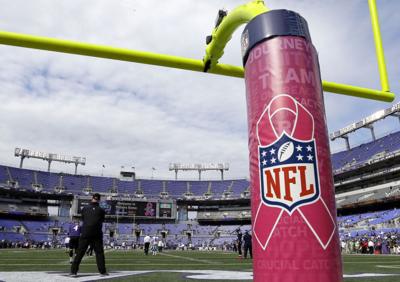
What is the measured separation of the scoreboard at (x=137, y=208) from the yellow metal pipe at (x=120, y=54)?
160ft

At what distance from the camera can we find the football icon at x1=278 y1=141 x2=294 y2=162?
1.94 m

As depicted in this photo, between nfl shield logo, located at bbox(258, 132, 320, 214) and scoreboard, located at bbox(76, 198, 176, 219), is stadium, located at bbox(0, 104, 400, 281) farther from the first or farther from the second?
nfl shield logo, located at bbox(258, 132, 320, 214)

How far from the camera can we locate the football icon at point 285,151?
194cm

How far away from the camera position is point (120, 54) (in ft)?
12.1

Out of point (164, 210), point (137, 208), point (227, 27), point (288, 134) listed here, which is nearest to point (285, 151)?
point (288, 134)

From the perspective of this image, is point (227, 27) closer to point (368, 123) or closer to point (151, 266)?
point (151, 266)

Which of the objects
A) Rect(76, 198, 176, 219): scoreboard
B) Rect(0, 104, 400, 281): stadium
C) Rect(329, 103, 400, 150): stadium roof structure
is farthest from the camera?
Rect(76, 198, 176, 219): scoreboard

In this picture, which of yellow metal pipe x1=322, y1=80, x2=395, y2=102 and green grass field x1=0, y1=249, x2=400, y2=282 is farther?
green grass field x1=0, y1=249, x2=400, y2=282

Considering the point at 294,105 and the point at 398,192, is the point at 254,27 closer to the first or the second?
the point at 294,105

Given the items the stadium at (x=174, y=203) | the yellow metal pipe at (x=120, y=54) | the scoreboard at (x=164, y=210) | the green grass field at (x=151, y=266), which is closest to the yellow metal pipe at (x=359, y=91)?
the yellow metal pipe at (x=120, y=54)

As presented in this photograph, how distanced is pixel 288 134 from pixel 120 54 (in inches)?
92.8

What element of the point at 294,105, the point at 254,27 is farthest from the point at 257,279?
the point at 254,27

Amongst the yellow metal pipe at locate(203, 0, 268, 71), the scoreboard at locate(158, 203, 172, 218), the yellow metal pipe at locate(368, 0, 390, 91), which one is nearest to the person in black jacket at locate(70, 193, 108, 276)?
the yellow metal pipe at locate(203, 0, 268, 71)

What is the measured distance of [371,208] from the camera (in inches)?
1666
